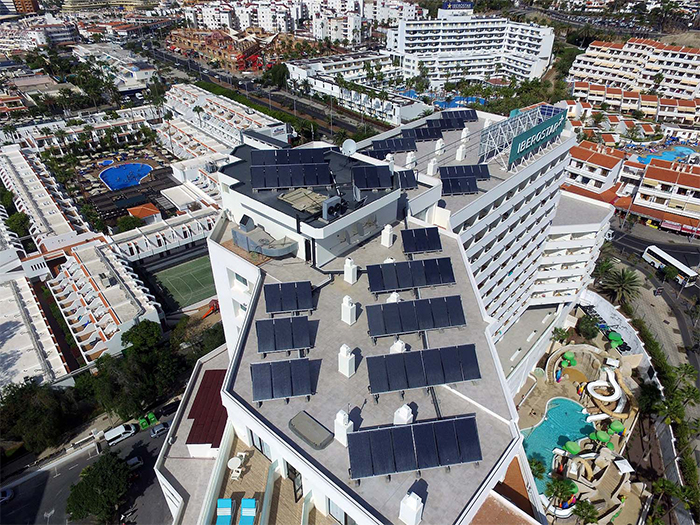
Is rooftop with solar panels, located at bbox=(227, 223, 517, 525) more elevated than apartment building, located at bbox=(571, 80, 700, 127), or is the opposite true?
rooftop with solar panels, located at bbox=(227, 223, 517, 525)

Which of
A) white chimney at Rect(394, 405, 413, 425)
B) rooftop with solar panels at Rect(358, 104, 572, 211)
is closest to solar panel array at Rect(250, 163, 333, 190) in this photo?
rooftop with solar panels at Rect(358, 104, 572, 211)

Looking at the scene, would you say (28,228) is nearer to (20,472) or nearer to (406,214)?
(20,472)

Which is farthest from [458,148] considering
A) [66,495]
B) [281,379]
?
[66,495]

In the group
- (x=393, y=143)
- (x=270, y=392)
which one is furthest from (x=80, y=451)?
(x=393, y=143)

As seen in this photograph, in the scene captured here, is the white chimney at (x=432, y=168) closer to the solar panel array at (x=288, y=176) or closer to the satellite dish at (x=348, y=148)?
the satellite dish at (x=348, y=148)

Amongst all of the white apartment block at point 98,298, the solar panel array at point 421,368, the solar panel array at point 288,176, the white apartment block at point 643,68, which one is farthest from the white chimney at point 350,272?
the white apartment block at point 643,68

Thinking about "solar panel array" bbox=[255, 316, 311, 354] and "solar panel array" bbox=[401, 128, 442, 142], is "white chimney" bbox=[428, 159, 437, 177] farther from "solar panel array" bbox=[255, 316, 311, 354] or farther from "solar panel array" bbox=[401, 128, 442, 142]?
"solar panel array" bbox=[255, 316, 311, 354]
